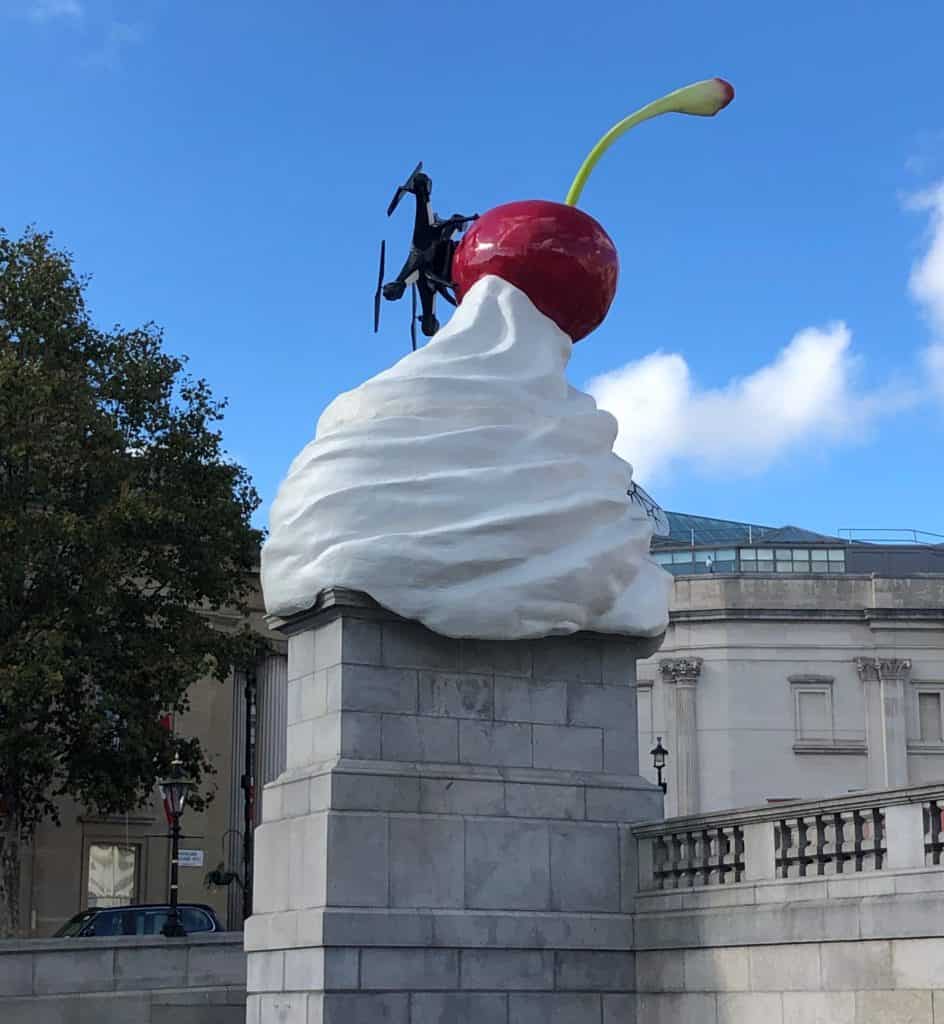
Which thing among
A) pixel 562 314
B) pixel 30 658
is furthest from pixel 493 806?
pixel 30 658

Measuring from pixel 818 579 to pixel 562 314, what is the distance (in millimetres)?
42401

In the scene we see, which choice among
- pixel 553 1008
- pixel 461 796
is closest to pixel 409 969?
pixel 553 1008

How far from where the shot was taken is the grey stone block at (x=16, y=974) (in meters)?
23.0

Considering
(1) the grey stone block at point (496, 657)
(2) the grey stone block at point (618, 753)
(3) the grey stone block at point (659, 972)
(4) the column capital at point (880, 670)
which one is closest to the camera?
(3) the grey stone block at point (659, 972)

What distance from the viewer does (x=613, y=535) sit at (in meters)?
17.8

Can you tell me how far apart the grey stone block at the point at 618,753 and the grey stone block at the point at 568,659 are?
1.82ft

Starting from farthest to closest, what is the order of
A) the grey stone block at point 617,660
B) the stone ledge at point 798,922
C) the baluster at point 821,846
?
the grey stone block at point 617,660 < the baluster at point 821,846 < the stone ledge at point 798,922

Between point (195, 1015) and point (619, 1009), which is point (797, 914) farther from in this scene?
point (195, 1015)

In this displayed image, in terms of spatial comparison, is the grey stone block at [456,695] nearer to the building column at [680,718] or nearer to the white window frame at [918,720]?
the building column at [680,718]

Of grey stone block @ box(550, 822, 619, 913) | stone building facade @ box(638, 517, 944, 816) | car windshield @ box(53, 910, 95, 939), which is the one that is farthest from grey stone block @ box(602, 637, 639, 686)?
stone building facade @ box(638, 517, 944, 816)

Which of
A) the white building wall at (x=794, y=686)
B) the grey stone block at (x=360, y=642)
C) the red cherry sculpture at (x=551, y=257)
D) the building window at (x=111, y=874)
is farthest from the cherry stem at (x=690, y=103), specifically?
the white building wall at (x=794, y=686)

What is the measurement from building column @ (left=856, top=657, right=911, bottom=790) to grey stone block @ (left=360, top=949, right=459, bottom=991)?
4368 centimetres

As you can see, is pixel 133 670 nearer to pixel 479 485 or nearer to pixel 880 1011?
pixel 479 485

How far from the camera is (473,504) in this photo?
17.2 m
